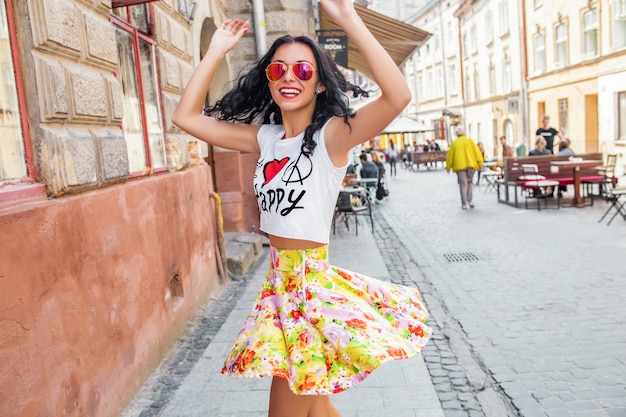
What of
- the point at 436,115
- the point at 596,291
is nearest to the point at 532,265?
the point at 596,291

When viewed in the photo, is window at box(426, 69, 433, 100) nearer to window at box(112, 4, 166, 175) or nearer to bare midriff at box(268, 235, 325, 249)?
window at box(112, 4, 166, 175)

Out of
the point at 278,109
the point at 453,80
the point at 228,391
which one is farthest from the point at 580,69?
the point at 278,109

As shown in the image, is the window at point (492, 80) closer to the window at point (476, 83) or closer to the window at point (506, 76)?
the window at point (506, 76)

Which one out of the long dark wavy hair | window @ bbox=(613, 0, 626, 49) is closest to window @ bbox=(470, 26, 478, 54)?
window @ bbox=(613, 0, 626, 49)

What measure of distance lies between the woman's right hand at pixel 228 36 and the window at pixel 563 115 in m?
25.6

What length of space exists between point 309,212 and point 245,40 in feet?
27.2

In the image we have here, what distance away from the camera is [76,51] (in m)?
3.52

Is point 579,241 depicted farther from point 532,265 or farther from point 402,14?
point 402,14

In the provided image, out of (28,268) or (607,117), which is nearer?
(28,268)

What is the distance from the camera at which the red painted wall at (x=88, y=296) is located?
264 centimetres

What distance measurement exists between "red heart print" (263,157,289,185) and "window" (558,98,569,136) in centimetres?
2579

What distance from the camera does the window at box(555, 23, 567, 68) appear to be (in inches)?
995

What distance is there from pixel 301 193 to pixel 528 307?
4093mm

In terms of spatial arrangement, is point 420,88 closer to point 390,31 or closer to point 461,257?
point 390,31
